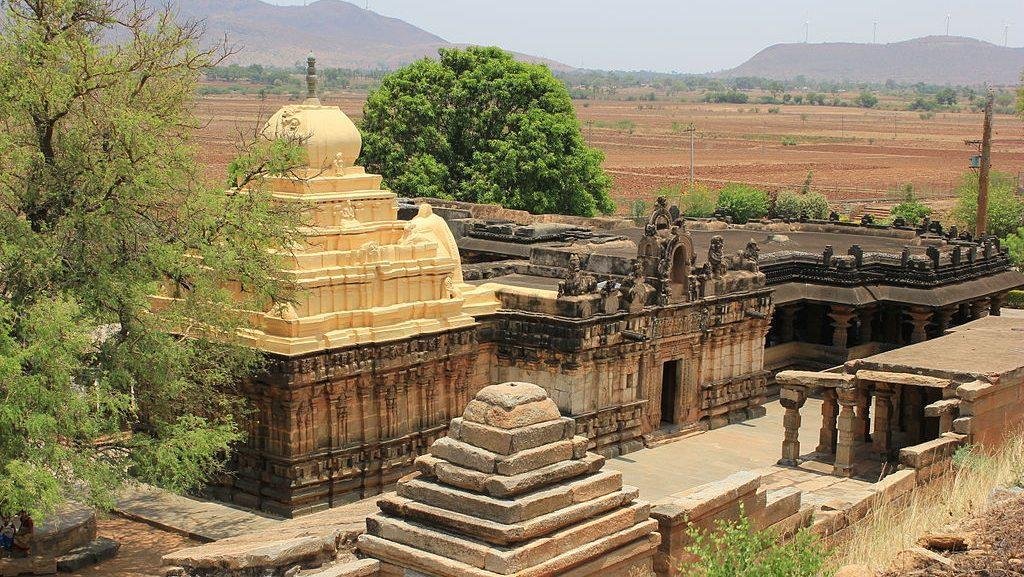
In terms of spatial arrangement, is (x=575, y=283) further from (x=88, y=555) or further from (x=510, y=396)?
(x=510, y=396)

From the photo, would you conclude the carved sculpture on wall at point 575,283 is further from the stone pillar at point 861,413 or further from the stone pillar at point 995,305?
the stone pillar at point 995,305

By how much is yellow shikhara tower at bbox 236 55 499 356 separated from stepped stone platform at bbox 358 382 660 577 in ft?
35.4

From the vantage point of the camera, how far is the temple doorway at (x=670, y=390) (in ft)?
95.3

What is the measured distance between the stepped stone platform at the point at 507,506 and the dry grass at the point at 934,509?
2.86 m

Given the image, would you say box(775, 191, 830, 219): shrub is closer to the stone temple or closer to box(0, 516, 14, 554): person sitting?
the stone temple

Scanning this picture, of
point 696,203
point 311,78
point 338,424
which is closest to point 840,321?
point 311,78

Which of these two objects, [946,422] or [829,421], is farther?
[829,421]

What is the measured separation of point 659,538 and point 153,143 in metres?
10.2

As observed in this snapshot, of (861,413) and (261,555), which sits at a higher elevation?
(261,555)

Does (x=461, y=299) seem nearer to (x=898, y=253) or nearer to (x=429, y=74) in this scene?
(x=898, y=253)

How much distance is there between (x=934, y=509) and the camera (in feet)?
54.1

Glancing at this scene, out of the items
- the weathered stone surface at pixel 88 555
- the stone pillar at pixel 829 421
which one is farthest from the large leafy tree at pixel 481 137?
the weathered stone surface at pixel 88 555

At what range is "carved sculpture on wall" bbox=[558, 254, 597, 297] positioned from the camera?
2623cm

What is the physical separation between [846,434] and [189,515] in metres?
11.9
